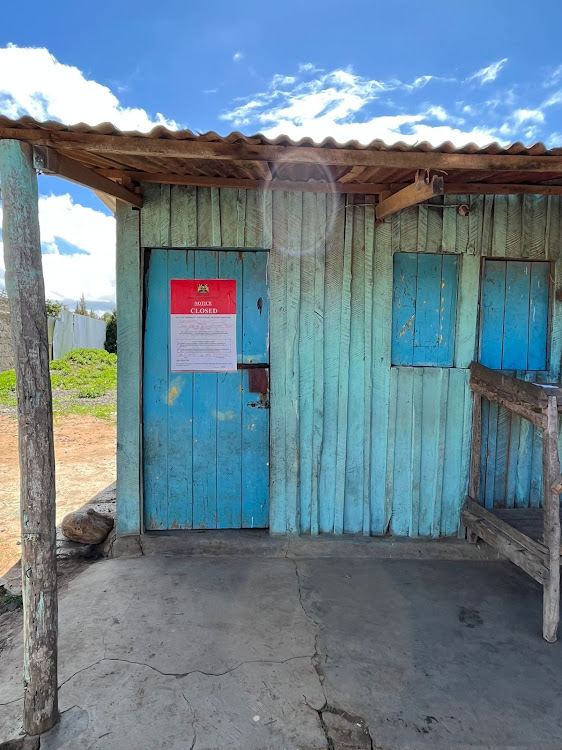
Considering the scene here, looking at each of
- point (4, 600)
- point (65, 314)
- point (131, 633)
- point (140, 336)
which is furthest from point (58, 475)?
point (65, 314)

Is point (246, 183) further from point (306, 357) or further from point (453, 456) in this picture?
point (453, 456)

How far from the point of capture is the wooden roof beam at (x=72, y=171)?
8.02 feet

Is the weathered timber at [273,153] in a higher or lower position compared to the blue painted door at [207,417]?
higher

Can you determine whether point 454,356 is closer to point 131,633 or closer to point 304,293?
point 304,293

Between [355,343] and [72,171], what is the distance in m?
2.44

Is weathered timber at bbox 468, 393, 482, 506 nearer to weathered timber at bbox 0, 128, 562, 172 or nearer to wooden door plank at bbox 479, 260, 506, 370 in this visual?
wooden door plank at bbox 479, 260, 506, 370

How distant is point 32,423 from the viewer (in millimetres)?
2365

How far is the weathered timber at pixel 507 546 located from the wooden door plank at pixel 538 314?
144 cm

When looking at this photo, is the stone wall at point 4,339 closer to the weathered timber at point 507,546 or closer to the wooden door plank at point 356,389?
the wooden door plank at point 356,389

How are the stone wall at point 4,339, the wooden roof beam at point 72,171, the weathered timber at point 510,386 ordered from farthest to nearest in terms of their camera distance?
1. the stone wall at point 4,339
2. the weathered timber at point 510,386
3. the wooden roof beam at point 72,171

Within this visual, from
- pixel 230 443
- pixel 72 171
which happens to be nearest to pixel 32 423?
pixel 72 171

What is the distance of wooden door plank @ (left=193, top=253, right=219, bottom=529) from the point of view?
13.5 feet

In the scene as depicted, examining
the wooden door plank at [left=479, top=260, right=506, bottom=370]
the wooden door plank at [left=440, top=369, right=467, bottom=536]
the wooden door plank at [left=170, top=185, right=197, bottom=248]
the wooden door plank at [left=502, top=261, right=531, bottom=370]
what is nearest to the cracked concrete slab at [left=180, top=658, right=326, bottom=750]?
the wooden door plank at [left=440, top=369, right=467, bottom=536]

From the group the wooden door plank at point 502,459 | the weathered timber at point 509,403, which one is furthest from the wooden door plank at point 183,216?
the wooden door plank at point 502,459
